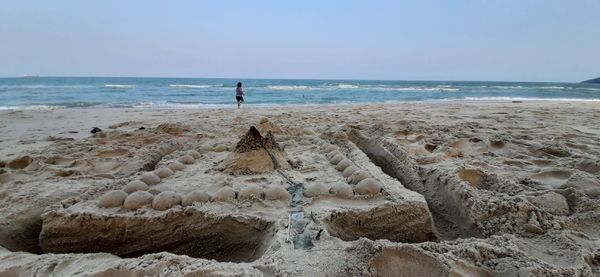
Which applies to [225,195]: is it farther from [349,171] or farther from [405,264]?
[405,264]

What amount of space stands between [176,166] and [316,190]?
1.45 meters

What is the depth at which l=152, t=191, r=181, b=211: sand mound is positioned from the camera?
2.18 metres

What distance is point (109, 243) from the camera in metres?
2.06

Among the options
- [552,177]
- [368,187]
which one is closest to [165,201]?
[368,187]

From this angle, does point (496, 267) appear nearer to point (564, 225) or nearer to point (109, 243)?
point (564, 225)

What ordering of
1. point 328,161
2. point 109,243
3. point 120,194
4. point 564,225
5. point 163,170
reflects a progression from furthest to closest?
point 328,161, point 163,170, point 120,194, point 109,243, point 564,225

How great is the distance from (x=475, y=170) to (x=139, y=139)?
13.6 feet

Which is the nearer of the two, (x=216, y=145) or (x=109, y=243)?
(x=109, y=243)

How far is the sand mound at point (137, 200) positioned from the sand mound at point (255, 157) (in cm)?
80

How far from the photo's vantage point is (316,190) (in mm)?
2428

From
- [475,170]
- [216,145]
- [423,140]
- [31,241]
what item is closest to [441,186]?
[475,170]

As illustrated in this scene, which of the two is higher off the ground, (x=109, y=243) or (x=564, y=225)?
(x=564, y=225)

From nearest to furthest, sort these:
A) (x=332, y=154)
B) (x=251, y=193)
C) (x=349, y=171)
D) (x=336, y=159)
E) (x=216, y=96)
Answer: (x=251, y=193)
(x=349, y=171)
(x=336, y=159)
(x=332, y=154)
(x=216, y=96)

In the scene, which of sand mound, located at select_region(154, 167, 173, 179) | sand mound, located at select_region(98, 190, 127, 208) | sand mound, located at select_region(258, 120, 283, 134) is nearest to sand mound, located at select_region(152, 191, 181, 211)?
sand mound, located at select_region(98, 190, 127, 208)
